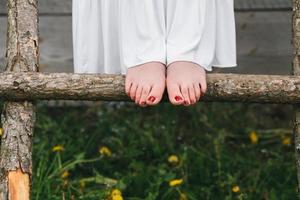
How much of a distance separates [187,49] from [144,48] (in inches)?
3.9

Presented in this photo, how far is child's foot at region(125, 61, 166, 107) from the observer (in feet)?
5.51

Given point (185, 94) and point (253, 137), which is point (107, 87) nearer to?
point (185, 94)

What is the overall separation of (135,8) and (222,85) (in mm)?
275

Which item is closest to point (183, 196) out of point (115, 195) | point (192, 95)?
point (115, 195)

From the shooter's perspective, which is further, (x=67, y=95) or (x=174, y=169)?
(x=174, y=169)

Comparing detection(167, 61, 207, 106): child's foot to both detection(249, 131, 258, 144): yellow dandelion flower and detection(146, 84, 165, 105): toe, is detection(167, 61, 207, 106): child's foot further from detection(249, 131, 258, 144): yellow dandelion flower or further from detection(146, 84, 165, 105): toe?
detection(249, 131, 258, 144): yellow dandelion flower

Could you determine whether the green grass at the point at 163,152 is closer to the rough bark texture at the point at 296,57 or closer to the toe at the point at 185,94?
the rough bark texture at the point at 296,57

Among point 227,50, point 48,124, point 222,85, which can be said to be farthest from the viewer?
point 48,124

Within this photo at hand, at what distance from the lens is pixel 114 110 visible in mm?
2803

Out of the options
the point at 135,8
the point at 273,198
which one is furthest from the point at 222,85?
the point at 273,198

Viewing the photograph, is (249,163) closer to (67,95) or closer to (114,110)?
(114,110)

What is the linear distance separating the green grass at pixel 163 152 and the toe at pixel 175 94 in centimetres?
42

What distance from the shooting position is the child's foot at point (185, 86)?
1676 millimetres

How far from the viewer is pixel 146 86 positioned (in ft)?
5.54
